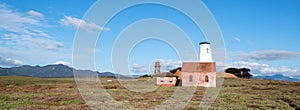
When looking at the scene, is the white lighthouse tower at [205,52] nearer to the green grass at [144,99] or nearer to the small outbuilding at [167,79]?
the small outbuilding at [167,79]

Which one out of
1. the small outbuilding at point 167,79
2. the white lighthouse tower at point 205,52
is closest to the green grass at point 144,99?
the small outbuilding at point 167,79

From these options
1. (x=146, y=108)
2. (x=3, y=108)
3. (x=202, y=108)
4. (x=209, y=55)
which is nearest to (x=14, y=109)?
(x=3, y=108)

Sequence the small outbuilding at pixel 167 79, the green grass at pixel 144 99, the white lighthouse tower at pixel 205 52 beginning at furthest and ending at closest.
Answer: the white lighthouse tower at pixel 205 52 → the small outbuilding at pixel 167 79 → the green grass at pixel 144 99

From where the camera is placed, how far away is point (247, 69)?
122m

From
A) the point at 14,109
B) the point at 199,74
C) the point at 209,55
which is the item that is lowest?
the point at 14,109

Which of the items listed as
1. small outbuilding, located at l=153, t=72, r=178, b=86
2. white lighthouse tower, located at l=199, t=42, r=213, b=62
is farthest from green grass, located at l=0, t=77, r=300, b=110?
white lighthouse tower, located at l=199, t=42, r=213, b=62

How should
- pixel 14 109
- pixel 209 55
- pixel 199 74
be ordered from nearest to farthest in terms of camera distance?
1. pixel 14 109
2. pixel 199 74
3. pixel 209 55

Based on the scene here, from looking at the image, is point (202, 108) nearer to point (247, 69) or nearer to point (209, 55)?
point (209, 55)

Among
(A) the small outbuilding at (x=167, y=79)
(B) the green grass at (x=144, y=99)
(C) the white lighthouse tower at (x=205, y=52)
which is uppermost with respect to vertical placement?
(C) the white lighthouse tower at (x=205, y=52)

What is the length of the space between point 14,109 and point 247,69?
112 metres

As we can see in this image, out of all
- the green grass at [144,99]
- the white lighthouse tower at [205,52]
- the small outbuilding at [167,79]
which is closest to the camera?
the green grass at [144,99]

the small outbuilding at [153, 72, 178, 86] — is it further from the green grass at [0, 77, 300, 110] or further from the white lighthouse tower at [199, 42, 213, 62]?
the green grass at [0, 77, 300, 110]

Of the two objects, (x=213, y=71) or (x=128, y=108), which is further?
(x=213, y=71)

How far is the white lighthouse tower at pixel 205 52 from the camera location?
70.0 metres
